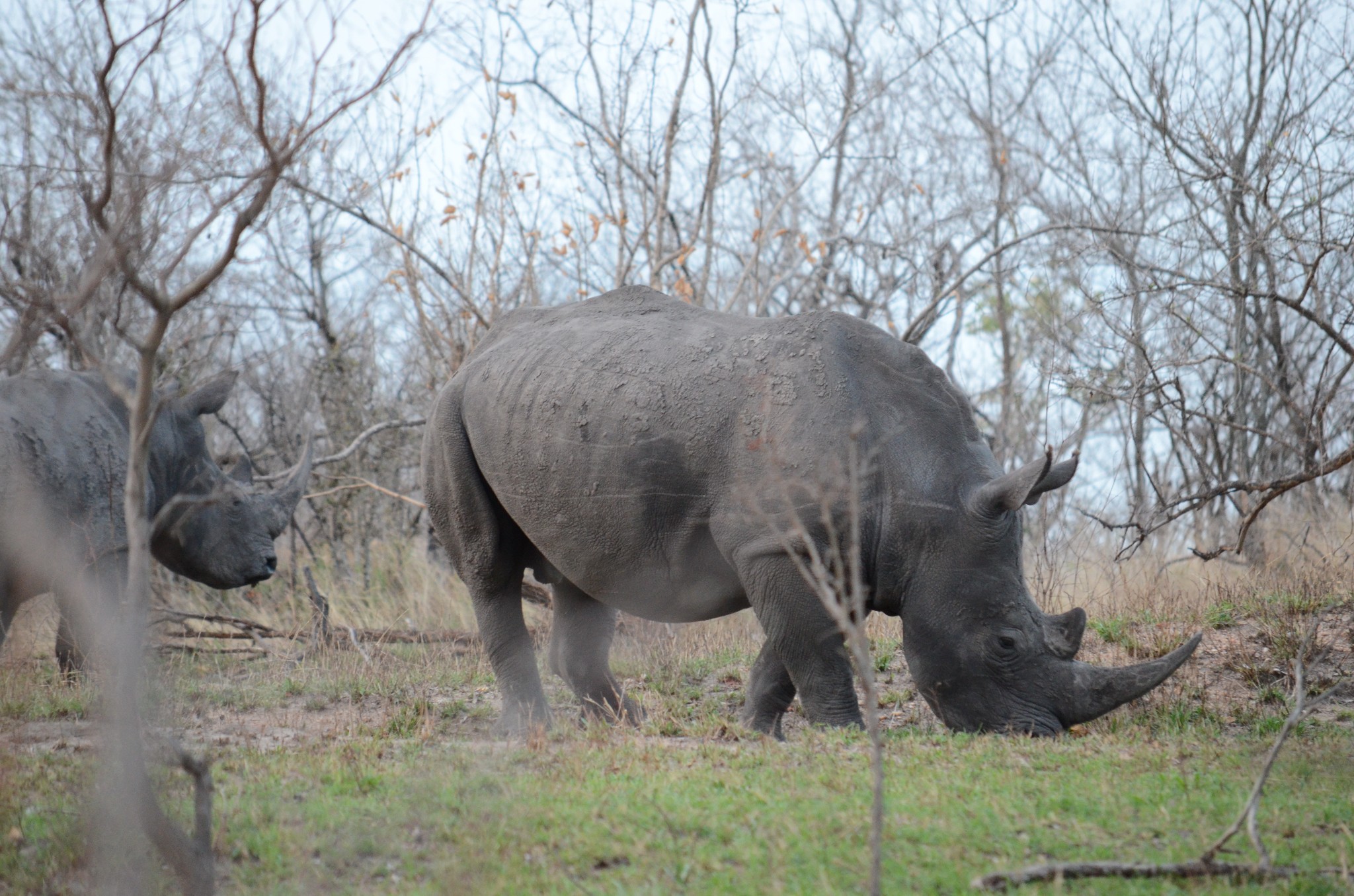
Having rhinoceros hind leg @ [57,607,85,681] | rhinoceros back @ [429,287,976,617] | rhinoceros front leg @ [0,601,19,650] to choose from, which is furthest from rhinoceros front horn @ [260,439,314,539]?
rhinoceros back @ [429,287,976,617]

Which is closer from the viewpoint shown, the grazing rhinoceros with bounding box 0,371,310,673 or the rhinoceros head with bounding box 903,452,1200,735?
the rhinoceros head with bounding box 903,452,1200,735

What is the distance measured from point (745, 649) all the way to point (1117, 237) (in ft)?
19.6

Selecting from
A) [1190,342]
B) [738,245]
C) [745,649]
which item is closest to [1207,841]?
[745,649]

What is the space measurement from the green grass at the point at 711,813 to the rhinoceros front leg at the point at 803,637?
0.26 metres

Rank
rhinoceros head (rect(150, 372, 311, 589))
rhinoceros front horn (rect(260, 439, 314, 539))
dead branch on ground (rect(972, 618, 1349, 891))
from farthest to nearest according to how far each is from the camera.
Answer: rhinoceros front horn (rect(260, 439, 314, 539)), rhinoceros head (rect(150, 372, 311, 589)), dead branch on ground (rect(972, 618, 1349, 891))

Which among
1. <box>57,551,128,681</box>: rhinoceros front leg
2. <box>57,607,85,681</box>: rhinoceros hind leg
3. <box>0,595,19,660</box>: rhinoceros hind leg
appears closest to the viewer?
<box>0,595,19,660</box>: rhinoceros hind leg

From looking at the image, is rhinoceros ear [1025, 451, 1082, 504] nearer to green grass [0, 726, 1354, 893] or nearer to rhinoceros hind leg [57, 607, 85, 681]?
green grass [0, 726, 1354, 893]

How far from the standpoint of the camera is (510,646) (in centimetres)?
635

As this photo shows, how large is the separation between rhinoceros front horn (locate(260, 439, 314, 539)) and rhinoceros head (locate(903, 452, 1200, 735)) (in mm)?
4998

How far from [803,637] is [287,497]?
4826 millimetres

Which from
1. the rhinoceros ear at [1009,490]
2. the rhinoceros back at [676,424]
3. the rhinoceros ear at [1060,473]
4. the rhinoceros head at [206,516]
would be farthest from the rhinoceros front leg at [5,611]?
the rhinoceros ear at [1060,473]

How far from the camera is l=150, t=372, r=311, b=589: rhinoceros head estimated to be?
324 inches

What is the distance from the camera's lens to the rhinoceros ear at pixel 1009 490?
4.86 meters

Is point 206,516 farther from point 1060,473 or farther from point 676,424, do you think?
point 1060,473
